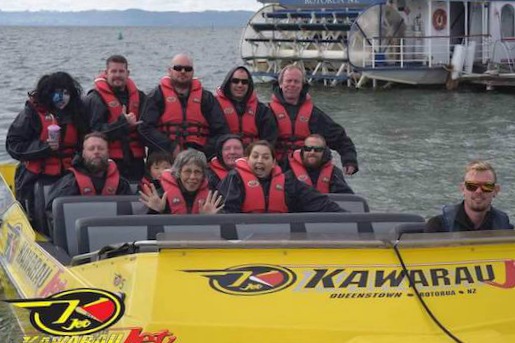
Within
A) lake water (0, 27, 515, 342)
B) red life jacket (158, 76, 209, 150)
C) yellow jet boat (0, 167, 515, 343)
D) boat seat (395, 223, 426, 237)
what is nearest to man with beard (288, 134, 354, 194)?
red life jacket (158, 76, 209, 150)

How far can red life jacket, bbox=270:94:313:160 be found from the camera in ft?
22.3

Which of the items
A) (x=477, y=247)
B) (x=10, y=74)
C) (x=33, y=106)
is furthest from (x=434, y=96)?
(x=477, y=247)

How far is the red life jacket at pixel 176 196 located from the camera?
15.8ft

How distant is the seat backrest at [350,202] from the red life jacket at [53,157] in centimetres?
196

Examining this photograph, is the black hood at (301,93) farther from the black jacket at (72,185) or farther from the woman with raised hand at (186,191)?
the woman with raised hand at (186,191)

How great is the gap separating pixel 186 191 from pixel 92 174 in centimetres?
89

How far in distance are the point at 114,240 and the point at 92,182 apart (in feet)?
3.23

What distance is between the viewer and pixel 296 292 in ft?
12.1

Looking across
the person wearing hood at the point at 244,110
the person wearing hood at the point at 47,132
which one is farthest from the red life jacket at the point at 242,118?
the person wearing hood at the point at 47,132

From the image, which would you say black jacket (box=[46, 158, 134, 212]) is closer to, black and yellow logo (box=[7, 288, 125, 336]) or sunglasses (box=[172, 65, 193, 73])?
sunglasses (box=[172, 65, 193, 73])

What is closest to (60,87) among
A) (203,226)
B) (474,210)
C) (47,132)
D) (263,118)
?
(47,132)

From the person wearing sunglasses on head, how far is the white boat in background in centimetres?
1711

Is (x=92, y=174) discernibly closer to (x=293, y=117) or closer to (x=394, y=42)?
(x=293, y=117)

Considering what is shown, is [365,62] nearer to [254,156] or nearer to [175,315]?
[254,156]
